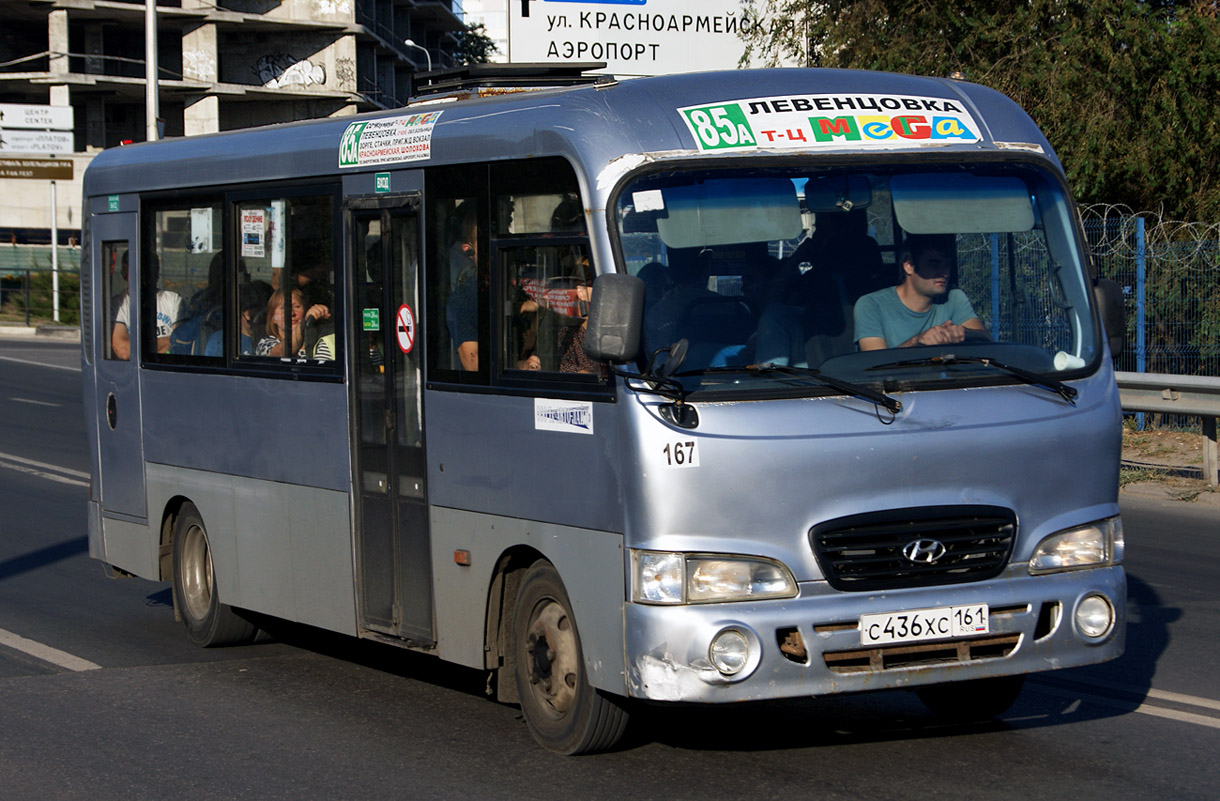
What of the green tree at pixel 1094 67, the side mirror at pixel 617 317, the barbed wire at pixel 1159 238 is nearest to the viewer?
the side mirror at pixel 617 317

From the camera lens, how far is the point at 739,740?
6758 mm

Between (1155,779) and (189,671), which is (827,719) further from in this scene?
(189,671)

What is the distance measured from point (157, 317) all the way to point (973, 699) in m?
5.50

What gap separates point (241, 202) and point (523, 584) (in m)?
3.37

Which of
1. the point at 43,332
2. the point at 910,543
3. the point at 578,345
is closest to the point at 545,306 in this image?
the point at 578,345

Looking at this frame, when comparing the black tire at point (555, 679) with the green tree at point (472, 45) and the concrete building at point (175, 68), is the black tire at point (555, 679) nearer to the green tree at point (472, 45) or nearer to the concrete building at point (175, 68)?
the concrete building at point (175, 68)

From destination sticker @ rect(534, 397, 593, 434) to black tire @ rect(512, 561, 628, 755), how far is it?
57 cm

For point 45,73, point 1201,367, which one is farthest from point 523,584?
point 45,73

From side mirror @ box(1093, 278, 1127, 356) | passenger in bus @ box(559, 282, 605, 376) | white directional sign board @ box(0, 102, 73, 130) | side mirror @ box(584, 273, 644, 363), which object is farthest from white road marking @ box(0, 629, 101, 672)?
white directional sign board @ box(0, 102, 73, 130)

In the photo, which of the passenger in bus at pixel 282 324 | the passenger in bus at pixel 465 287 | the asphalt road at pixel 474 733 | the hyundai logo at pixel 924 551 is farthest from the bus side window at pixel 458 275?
the hyundai logo at pixel 924 551

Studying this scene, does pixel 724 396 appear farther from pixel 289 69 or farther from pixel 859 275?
pixel 289 69

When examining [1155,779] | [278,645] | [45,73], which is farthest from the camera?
[45,73]

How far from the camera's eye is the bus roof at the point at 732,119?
6.22 m

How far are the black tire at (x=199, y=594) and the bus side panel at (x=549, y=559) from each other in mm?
2530
